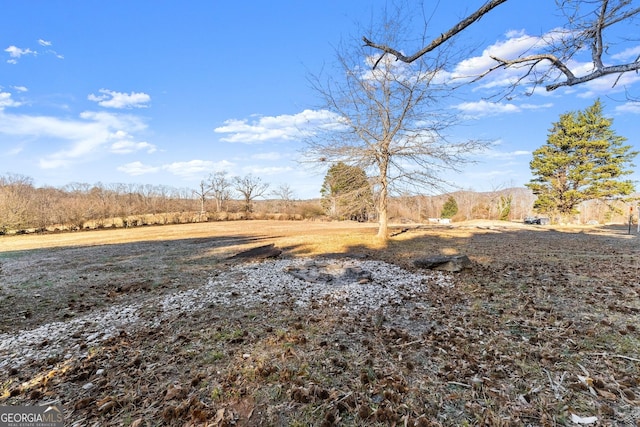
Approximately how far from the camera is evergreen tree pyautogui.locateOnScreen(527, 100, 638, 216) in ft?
70.4

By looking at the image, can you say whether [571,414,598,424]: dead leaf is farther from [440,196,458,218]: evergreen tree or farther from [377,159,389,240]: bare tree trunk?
[440,196,458,218]: evergreen tree

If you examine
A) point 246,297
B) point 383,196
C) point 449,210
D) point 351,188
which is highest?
point 351,188

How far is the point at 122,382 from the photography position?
2.39 metres

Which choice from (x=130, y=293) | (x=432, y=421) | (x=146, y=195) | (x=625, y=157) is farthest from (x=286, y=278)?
(x=146, y=195)

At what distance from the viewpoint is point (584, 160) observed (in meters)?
22.0

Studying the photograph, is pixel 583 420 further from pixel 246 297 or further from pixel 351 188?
pixel 351 188

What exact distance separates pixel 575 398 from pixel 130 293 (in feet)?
19.5

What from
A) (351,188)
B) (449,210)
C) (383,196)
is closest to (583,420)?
(383,196)

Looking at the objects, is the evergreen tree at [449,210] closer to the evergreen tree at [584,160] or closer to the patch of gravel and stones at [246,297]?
the evergreen tree at [584,160]

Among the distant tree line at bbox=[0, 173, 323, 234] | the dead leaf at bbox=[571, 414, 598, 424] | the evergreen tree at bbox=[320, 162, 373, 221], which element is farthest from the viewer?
the distant tree line at bbox=[0, 173, 323, 234]

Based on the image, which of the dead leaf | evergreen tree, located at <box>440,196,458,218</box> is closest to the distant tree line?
evergreen tree, located at <box>440,196,458,218</box>

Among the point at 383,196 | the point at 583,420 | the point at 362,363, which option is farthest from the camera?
the point at 383,196

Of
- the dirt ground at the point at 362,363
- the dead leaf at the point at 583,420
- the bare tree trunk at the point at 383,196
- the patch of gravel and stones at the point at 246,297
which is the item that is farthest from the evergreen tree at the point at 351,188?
the dead leaf at the point at 583,420

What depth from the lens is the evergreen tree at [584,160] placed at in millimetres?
21469
